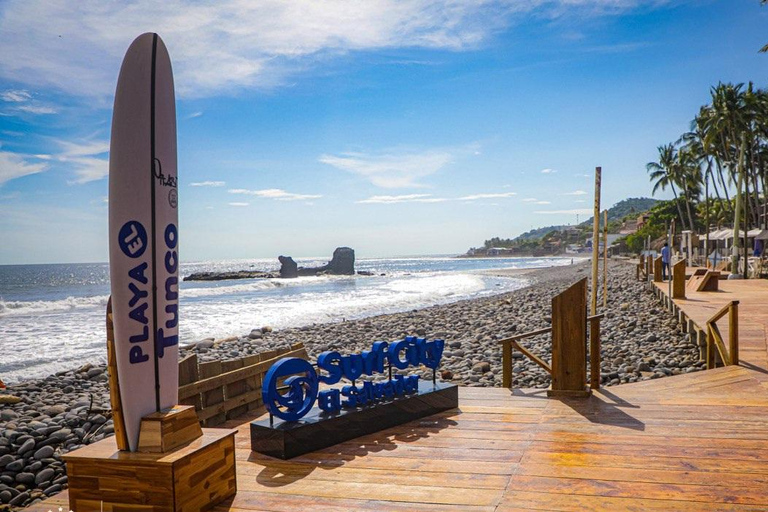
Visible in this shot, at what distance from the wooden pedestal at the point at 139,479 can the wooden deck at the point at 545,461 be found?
0.47 metres

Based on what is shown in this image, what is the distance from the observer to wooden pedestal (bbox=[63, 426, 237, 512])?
3.82 meters

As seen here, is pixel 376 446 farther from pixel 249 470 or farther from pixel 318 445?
pixel 249 470

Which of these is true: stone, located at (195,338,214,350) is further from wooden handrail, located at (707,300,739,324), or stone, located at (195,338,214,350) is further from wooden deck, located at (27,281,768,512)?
wooden handrail, located at (707,300,739,324)

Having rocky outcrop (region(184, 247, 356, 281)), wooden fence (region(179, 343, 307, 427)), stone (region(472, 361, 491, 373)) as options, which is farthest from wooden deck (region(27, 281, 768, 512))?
rocky outcrop (region(184, 247, 356, 281))

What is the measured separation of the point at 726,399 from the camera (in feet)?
23.1

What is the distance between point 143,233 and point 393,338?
47.3ft

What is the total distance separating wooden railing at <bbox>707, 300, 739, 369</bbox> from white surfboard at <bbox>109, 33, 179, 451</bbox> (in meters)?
8.10

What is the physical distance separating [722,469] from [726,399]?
2.67m

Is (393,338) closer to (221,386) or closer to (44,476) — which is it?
(221,386)

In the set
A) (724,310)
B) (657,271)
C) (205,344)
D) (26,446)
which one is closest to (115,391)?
(26,446)

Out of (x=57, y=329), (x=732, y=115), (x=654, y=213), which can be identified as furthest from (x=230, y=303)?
(x=654, y=213)

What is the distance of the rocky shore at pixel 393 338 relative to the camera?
6887 mm

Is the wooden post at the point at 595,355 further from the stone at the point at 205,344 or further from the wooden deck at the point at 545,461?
the stone at the point at 205,344

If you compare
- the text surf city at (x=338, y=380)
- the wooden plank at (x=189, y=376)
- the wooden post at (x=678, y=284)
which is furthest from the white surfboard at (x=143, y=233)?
the wooden post at (x=678, y=284)
